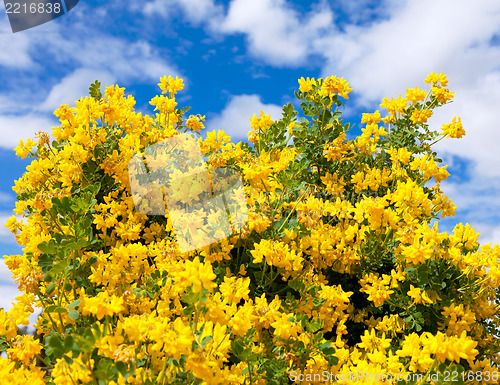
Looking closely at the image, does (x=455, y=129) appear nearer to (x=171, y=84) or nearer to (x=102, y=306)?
(x=171, y=84)

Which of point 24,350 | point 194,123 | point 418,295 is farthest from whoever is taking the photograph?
point 194,123

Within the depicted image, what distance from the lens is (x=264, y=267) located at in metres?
3.15

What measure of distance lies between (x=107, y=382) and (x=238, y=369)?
845 mm

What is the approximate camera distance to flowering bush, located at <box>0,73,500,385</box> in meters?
2.20

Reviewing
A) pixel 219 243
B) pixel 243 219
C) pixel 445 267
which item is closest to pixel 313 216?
pixel 243 219

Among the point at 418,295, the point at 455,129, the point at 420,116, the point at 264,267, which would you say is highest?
the point at 420,116

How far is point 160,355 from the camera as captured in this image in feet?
7.37

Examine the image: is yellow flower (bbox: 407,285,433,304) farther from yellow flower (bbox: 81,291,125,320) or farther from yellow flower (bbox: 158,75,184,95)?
yellow flower (bbox: 158,75,184,95)

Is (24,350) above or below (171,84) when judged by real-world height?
below

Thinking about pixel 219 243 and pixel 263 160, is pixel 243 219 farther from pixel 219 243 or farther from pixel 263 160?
pixel 263 160

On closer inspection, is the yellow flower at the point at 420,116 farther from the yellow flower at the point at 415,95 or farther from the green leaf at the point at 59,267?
the green leaf at the point at 59,267

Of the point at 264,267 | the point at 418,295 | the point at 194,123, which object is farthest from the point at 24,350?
the point at 418,295

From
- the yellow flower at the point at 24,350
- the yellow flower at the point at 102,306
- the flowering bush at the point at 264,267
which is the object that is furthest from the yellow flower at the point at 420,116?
the yellow flower at the point at 24,350

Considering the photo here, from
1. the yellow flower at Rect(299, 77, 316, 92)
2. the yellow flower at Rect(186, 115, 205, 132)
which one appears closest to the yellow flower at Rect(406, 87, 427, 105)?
the yellow flower at Rect(299, 77, 316, 92)
